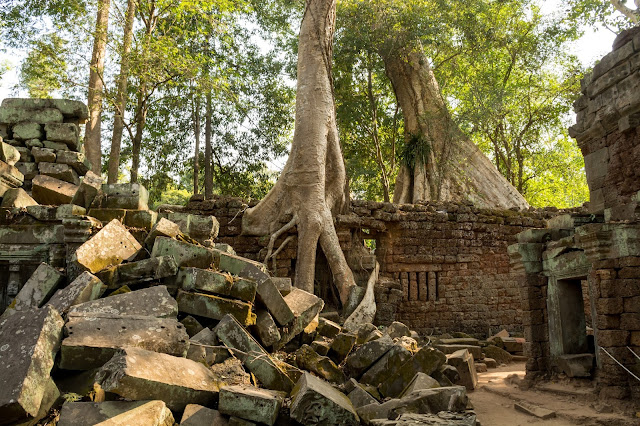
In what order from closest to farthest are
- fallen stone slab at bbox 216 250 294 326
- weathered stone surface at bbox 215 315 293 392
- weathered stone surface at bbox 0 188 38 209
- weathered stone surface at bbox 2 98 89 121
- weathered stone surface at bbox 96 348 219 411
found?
1. weathered stone surface at bbox 96 348 219 411
2. weathered stone surface at bbox 215 315 293 392
3. fallen stone slab at bbox 216 250 294 326
4. weathered stone surface at bbox 0 188 38 209
5. weathered stone surface at bbox 2 98 89 121

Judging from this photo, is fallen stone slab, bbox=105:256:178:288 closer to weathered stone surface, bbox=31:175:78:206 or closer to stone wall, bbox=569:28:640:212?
weathered stone surface, bbox=31:175:78:206

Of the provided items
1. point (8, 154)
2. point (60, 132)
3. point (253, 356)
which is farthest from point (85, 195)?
point (253, 356)

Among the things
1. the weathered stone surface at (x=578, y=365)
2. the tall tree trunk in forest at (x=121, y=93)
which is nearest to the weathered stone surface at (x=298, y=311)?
the weathered stone surface at (x=578, y=365)

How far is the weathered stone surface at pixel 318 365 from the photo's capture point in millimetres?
4309

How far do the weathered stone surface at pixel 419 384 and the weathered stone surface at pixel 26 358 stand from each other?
8.92 ft

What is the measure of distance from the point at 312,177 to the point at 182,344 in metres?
6.31

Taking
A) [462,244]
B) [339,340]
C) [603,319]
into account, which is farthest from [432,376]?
[462,244]

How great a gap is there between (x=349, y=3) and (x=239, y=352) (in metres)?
12.8

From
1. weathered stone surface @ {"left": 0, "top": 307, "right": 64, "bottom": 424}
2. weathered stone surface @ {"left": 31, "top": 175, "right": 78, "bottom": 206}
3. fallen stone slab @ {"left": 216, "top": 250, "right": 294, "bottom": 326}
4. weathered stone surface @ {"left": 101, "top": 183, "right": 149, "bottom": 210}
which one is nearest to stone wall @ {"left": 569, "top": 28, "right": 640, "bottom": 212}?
fallen stone slab @ {"left": 216, "top": 250, "right": 294, "bottom": 326}

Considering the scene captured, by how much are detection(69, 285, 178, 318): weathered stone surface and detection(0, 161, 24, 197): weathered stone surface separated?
241 centimetres

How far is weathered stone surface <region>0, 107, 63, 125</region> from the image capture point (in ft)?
19.8

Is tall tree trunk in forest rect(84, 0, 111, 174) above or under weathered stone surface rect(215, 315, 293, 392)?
above

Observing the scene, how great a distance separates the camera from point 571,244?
599cm

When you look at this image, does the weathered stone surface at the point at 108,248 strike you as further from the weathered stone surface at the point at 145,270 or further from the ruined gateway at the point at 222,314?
the weathered stone surface at the point at 145,270
